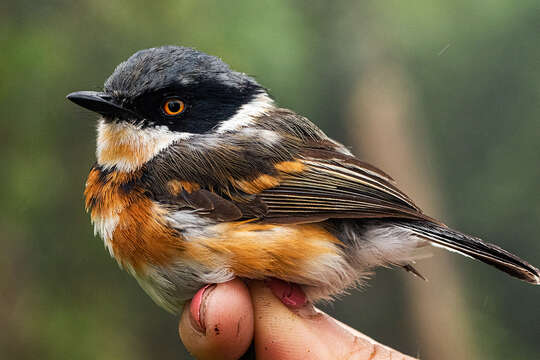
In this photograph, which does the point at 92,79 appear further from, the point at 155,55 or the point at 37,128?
the point at 155,55

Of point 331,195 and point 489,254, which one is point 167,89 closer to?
point 331,195

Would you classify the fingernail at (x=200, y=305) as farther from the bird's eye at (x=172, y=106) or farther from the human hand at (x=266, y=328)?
the bird's eye at (x=172, y=106)

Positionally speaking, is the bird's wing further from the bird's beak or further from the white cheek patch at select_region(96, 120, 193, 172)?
the bird's beak

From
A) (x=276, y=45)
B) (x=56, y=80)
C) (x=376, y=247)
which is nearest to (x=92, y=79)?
(x=56, y=80)

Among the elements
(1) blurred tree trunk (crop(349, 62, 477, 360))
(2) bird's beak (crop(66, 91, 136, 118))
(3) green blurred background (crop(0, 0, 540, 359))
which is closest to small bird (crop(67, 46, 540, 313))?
(2) bird's beak (crop(66, 91, 136, 118))

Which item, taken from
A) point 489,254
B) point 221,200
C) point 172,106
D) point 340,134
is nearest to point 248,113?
point 172,106

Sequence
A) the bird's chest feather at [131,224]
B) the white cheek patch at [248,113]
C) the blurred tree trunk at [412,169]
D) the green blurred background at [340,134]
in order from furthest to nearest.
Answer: the blurred tree trunk at [412,169] → the green blurred background at [340,134] → the white cheek patch at [248,113] → the bird's chest feather at [131,224]

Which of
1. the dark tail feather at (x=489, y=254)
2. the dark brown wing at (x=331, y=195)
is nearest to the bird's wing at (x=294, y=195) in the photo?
the dark brown wing at (x=331, y=195)
